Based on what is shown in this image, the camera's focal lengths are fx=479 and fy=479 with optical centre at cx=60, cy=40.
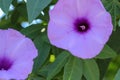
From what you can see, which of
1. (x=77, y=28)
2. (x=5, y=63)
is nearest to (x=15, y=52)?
(x=5, y=63)

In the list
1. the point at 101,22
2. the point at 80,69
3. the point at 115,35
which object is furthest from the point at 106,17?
the point at 115,35

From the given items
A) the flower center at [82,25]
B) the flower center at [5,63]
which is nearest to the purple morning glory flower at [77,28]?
the flower center at [82,25]

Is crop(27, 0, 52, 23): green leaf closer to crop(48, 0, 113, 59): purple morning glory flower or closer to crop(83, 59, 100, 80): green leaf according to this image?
crop(48, 0, 113, 59): purple morning glory flower

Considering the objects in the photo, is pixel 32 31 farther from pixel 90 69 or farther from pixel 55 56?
pixel 90 69

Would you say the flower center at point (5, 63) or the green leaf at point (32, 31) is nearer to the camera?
the flower center at point (5, 63)

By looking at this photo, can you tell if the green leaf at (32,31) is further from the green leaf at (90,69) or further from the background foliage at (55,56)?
the green leaf at (90,69)

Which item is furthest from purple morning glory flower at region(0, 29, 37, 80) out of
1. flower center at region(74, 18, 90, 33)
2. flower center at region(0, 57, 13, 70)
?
flower center at region(74, 18, 90, 33)

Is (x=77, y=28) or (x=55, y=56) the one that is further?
(x=55, y=56)
